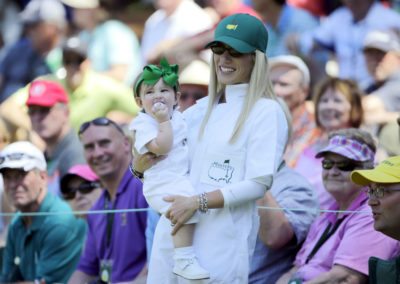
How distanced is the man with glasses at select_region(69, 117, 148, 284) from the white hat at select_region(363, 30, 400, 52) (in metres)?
2.24

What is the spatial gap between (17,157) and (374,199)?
10.2 ft

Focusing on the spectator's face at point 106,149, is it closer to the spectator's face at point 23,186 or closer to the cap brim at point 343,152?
the spectator's face at point 23,186

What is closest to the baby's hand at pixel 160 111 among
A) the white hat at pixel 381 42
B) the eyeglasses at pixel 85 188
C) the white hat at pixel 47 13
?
the eyeglasses at pixel 85 188

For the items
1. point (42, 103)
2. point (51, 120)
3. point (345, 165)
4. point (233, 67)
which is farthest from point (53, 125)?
point (233, 67)

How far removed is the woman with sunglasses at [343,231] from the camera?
6457 millimetres

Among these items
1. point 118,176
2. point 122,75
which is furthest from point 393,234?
point 122,75

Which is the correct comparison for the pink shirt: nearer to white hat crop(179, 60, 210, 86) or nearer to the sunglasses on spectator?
the sunglasses on spectator

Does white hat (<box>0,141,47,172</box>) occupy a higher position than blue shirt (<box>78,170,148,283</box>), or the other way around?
white hat (<box>0,141,47,172</box>)

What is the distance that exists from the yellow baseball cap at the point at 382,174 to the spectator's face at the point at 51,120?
4397mm

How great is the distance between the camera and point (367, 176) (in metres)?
5.86

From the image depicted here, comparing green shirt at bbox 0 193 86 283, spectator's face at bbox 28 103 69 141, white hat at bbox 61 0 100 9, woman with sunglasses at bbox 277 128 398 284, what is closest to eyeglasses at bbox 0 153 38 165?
green shirt at bbox 0 193 86 283

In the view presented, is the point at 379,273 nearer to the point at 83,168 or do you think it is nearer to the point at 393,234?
the point at 393,234

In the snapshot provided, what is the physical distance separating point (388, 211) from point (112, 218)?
2.40 metres

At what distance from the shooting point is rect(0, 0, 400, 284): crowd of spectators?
658 centimetres
